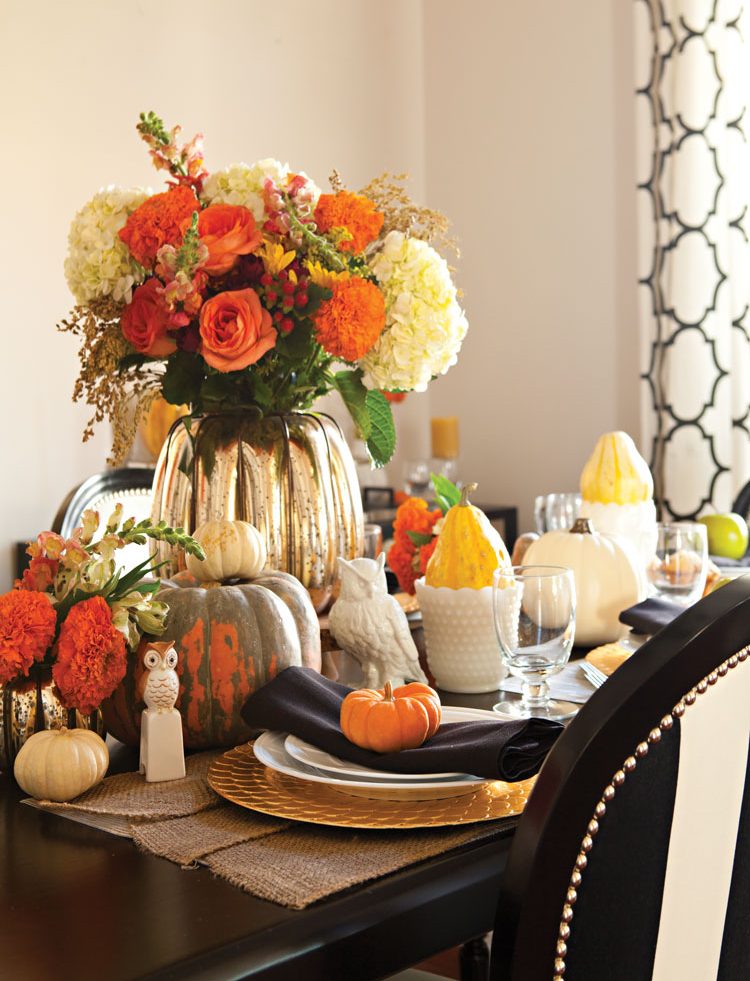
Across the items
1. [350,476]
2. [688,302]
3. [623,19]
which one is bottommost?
[350,476]

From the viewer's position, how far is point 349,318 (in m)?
1.33

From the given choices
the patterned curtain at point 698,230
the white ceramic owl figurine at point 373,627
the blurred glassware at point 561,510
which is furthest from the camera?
the patterned curtain at point 698,230

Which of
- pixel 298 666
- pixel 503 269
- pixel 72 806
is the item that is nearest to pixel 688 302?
pixel 503 269

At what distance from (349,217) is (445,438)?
2.90 metres

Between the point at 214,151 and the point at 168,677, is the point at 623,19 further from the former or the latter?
the point at 168,677

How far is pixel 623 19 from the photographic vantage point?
13.0ft

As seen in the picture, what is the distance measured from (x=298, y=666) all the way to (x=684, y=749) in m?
0.47

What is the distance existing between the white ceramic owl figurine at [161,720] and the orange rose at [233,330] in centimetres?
42

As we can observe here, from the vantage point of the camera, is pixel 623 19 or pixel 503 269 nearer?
pixel 623 19

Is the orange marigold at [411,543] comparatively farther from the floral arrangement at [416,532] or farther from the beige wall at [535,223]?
the beige wall at [535,223]

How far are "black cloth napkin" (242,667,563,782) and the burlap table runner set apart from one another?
0.05m

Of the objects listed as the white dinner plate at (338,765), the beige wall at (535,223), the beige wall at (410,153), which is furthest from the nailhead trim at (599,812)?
the beige wall at (535,223)

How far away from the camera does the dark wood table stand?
630 mm

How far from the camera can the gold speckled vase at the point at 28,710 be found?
3.13 ft
